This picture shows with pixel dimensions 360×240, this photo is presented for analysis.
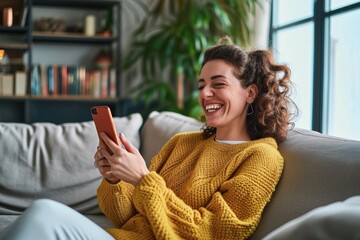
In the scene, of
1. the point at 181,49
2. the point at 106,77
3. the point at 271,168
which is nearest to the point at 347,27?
the point at 181,49

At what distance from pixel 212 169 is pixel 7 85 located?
120 inches

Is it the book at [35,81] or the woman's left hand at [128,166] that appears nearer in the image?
the woman's left hand at [128,166]

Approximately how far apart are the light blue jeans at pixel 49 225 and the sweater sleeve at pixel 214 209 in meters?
0.17

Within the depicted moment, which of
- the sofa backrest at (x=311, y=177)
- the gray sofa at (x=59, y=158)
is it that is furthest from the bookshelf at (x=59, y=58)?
the sofa backrest at (x=311, y=177)

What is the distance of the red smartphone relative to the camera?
1.65m

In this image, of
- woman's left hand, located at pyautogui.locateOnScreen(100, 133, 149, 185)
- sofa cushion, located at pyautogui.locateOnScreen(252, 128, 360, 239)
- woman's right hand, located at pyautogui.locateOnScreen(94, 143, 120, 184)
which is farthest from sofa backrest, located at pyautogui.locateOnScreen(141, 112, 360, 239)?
woman's right hand, located at pyautogui.locateOnScreen(94, 143, 120, 184)

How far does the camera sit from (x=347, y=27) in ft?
10.3

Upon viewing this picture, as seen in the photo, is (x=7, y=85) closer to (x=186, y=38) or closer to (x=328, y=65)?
(x=186, y=38)

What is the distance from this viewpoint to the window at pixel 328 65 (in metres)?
3.09

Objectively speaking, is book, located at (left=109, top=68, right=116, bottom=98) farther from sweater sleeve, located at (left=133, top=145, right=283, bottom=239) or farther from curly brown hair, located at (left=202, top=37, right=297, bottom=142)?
sweater sleeve, located at (left=133, top=145, right=283, bottom=239)

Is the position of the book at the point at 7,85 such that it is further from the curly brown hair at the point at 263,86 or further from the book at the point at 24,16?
the curly brown hair at the point at 263,86

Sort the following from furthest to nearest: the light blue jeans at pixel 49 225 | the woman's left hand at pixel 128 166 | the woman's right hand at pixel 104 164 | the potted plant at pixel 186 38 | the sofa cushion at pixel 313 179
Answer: the potted plant at pixel 186 38
the woman's right hand at pixel 104 164
the woman's left hand at pixel 128 166
the sofa cushion at pixel 313 179
the light blue jeans at pixel 49 225

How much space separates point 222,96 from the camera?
72.7 inches

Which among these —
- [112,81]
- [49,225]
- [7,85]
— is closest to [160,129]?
[49,225]
